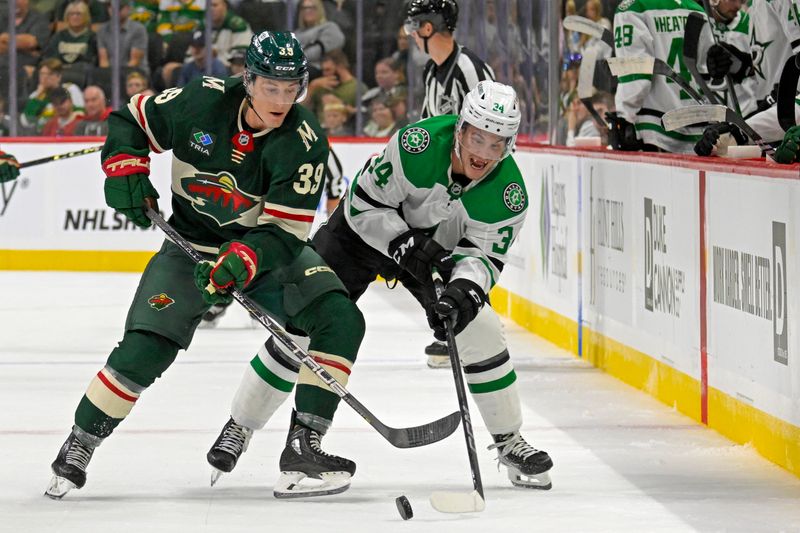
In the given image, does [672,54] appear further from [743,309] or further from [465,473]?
[465,473]

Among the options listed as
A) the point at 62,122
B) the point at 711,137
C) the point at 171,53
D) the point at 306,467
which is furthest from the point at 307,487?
the point at 171,53

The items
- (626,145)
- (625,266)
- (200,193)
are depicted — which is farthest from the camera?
(626,145)

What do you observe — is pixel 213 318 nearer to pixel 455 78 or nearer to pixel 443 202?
pixel 455 78

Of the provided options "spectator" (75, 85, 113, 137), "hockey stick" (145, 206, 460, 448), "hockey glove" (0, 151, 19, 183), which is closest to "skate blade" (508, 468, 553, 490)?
"hockey stick" (145, 206, 460, 448)

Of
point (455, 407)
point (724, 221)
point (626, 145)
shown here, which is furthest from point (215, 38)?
point (724, 221)

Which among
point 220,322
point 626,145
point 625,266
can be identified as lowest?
point 220,322

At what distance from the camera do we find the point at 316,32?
10.7 metres

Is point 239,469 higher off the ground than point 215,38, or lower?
lower

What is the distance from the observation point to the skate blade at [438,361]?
611 cm

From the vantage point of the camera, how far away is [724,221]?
4.56 m

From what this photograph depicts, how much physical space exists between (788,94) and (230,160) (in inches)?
77.2

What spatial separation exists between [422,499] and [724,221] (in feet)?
4.52

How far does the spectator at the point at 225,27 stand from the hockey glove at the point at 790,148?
21.8 ft

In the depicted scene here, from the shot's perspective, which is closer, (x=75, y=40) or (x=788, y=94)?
(x=788, y=94)
